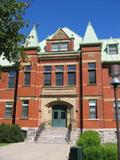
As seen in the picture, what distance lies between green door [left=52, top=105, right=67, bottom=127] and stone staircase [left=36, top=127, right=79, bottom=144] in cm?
119

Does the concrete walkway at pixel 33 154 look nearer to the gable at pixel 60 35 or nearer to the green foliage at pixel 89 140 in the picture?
the green foliage at pixel 89 140

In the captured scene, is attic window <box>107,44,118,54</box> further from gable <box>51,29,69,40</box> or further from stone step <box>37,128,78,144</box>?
stone step <box>37,128,78,144</box>

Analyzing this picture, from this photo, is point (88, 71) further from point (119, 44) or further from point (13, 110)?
point (13, 110)

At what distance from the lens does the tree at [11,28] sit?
11.8m

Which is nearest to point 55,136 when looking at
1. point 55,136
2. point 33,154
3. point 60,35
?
point 55,136

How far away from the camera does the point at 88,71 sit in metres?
30.8

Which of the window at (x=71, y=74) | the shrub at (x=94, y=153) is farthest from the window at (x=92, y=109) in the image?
the shrub at (x=94, y=153)

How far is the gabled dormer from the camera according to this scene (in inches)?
1304

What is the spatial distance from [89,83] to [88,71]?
5.16 feet

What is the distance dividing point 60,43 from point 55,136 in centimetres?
1266

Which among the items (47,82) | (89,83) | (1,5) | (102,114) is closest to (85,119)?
(102,114)

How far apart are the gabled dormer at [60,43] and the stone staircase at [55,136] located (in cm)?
1069

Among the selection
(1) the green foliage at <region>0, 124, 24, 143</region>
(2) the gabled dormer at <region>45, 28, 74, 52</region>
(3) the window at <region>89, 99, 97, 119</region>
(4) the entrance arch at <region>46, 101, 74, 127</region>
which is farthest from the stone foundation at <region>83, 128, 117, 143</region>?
(2) the gabled dormer at <region>45, 28, 74, 52</region>

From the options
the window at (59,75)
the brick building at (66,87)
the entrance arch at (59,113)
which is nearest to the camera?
the brick building at (66,87)
